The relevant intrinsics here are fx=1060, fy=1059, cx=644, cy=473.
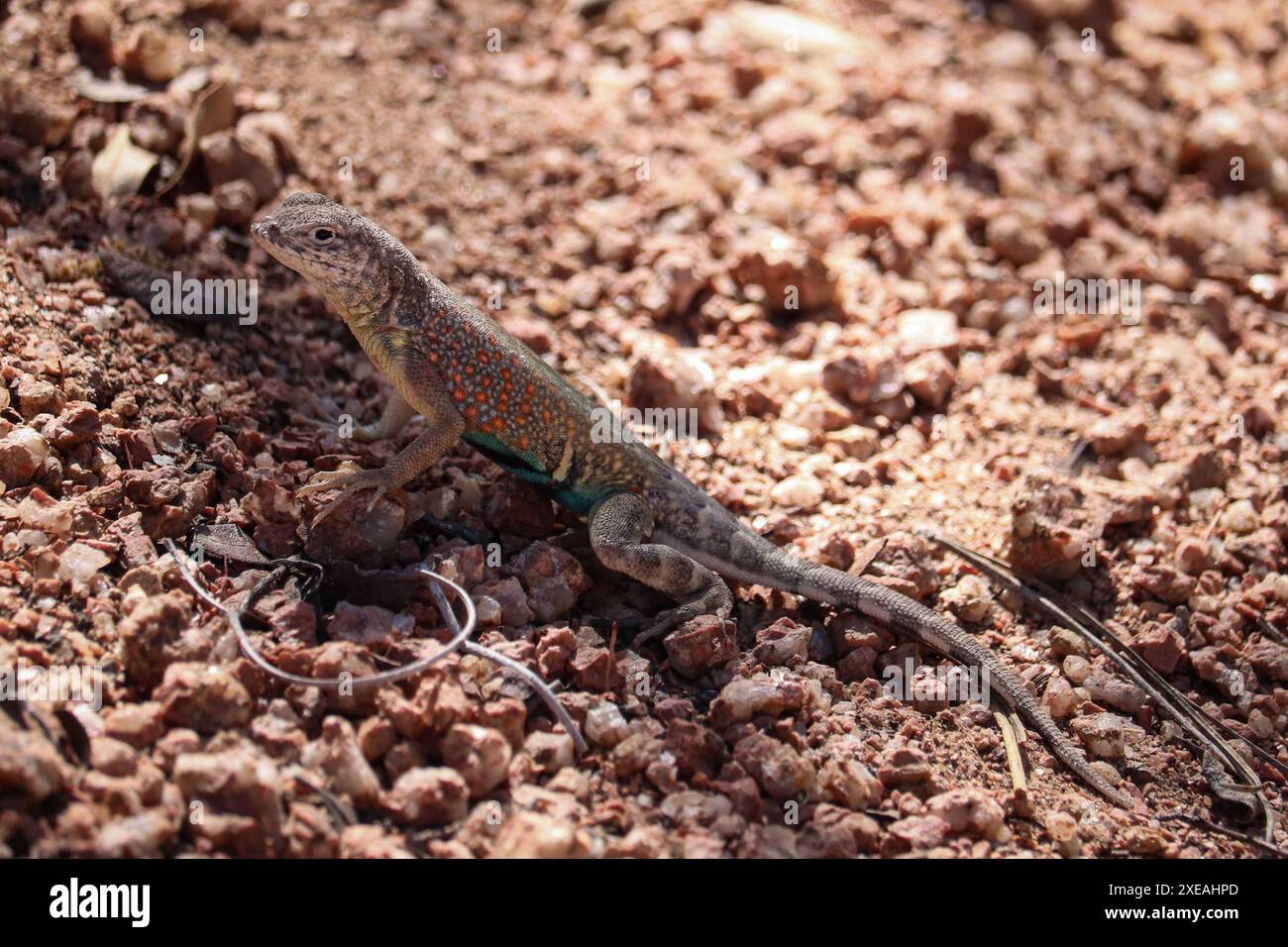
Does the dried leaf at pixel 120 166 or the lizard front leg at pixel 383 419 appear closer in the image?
the lizard front leg at pixel 383 419

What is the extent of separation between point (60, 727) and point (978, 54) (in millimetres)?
9153

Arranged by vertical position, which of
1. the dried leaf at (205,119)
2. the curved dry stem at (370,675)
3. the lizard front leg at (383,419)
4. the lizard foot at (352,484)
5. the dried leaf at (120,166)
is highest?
the dried leaf at (205,119)

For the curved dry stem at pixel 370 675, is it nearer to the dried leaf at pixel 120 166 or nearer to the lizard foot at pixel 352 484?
the lizard foot at pixel 352 484

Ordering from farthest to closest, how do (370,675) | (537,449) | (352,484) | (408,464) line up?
1. (537,449)
2. (408,464)
3. (352,484)
4. (370,675)

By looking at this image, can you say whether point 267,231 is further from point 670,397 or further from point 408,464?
point 670,397

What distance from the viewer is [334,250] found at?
17.5 feet

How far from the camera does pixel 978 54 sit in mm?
9703

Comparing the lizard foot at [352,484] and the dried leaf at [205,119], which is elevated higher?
the dried leaf at [205,119]

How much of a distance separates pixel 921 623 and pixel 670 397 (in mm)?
2114

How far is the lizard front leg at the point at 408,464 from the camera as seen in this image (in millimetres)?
5164

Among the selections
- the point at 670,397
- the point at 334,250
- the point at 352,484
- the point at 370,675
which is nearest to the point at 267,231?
the point at 334,250

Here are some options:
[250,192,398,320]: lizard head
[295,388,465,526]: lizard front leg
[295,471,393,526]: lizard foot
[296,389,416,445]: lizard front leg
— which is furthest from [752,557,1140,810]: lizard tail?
[250,192,398,320]: lizard head

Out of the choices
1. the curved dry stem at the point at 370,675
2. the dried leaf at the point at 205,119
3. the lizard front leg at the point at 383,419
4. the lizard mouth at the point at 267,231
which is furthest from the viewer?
the dried leaf at the point at 205,119

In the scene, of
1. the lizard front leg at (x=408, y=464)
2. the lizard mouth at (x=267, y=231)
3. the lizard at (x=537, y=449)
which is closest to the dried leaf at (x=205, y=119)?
the lizard at (x=537, y=449)
